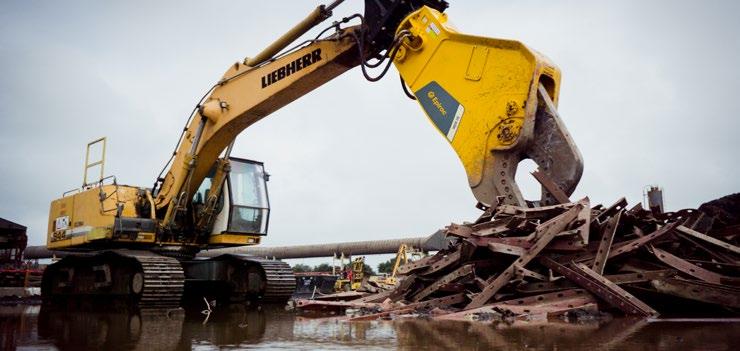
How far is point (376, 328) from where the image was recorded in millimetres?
5000

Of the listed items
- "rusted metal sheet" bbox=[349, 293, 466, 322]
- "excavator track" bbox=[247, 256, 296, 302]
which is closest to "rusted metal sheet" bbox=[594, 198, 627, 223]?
"rusted metal sheet" bbox=[349, 293, 466, 322]

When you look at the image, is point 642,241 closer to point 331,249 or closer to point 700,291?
point 700,291

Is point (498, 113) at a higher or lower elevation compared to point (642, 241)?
higher

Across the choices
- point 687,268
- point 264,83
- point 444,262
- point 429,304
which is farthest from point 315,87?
point 687,268

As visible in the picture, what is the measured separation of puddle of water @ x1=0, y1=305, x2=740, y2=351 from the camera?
11.7ft

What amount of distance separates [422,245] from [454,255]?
20343 millimetres

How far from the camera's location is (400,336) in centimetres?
427

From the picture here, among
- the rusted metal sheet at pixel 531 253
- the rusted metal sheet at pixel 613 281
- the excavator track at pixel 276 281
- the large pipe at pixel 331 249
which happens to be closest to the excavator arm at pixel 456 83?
the rusted metal sheet at pixel 531 253

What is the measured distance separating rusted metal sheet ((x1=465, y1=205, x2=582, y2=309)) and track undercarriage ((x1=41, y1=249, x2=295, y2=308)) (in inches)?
219

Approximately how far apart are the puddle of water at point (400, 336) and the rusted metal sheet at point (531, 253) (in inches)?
35.7

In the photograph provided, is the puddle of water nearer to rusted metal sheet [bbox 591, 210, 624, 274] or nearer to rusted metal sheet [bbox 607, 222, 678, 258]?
rusted metal sheet [bbox 591, 210, 624, 274]

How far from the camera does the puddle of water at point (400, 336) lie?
3.58 metres

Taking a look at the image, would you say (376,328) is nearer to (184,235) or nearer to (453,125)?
(453,125)

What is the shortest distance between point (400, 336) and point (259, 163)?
8.41 meters
